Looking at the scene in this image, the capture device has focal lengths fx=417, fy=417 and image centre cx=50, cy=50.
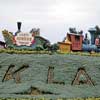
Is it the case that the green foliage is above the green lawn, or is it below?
above

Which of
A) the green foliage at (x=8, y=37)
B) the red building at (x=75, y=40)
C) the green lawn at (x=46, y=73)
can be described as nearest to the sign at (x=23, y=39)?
the green foliage at (x=8, y=37)

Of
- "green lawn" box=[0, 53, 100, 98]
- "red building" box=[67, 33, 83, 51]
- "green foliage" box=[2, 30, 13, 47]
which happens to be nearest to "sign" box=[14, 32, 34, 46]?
"green foliage" box=[2, 30, 13, 47]

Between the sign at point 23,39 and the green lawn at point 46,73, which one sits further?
the sign at point 23,39

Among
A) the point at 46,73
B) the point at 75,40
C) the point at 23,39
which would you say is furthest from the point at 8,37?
the point at 46,73

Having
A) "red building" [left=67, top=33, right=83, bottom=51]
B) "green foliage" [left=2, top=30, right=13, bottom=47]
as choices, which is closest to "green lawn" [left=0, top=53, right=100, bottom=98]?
"green foliage" [left=2, top=30, right=13, bottom=47]

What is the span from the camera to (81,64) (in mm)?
16328

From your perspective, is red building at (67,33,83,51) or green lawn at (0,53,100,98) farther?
red building at (67,33,83,51)

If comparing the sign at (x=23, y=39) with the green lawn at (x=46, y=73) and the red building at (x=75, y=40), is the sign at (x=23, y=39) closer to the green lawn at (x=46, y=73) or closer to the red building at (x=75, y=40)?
the green lawn at (x=46, y=73)

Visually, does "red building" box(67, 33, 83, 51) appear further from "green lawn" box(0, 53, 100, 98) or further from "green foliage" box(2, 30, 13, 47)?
"green foliage" box(2, 30, 13, 47)

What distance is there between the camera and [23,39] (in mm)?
18297

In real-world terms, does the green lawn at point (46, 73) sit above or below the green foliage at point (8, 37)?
below

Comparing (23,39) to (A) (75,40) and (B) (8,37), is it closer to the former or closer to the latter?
(B) (8,37)

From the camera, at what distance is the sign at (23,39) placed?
717 inches

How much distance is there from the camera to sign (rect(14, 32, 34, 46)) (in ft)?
59.8
